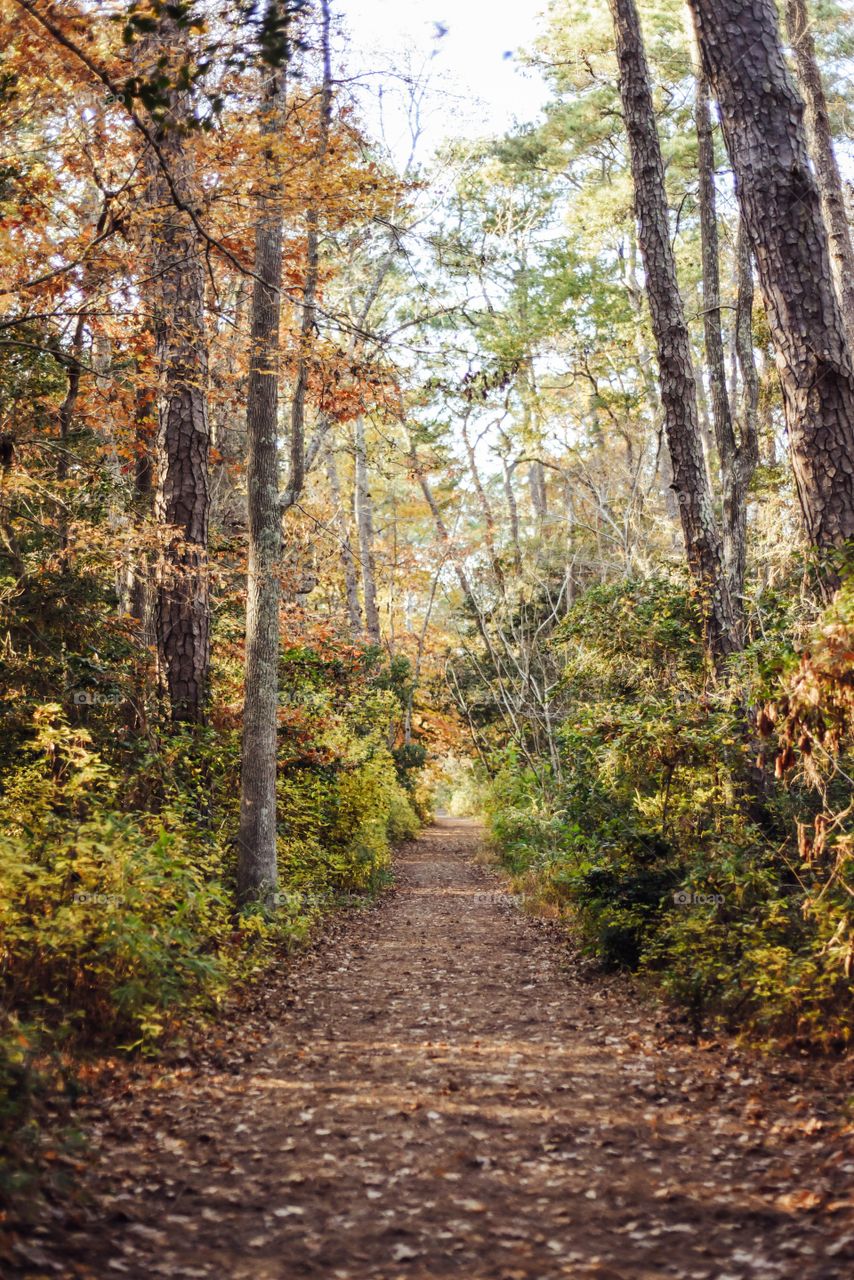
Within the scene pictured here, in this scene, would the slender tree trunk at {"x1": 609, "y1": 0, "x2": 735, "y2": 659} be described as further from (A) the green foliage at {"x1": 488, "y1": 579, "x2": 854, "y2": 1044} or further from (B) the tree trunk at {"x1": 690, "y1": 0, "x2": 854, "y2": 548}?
(B) the tree trunk at {"x1": 690, "y1": 0, "x2": 854, "y2": 548}

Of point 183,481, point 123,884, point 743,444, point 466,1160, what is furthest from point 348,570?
point 466,1160

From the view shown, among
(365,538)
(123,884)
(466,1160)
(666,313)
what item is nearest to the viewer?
(466,1160)

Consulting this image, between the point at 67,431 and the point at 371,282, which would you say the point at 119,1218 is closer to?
the point at 67,431

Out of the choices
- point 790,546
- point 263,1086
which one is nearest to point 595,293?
point 790,546

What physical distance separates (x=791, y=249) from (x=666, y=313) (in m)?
2.75

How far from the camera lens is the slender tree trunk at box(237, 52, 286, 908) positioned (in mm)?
8867

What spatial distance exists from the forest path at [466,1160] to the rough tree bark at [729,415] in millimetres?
5188

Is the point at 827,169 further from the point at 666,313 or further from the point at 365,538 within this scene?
the point at 365,538

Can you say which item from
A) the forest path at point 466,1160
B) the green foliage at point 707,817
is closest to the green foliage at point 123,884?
the forest path at point 466,1160

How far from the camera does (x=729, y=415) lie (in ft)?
34.3

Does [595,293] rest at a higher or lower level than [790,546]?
higher

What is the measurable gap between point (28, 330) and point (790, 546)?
8.20 metres

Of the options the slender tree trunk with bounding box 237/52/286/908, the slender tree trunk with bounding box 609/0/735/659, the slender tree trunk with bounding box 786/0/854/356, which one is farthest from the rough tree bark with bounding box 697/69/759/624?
the slender tree trunk with bounding box 237/52/286/908

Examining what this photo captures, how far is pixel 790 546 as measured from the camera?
10.9 m
